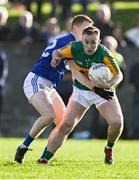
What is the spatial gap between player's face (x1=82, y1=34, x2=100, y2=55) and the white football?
7.9 inches

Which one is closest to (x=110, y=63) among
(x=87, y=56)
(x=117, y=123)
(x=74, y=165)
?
(x=87, y=56)

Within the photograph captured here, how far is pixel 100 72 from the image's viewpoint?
459 inches

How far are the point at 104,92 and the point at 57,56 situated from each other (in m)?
0.79

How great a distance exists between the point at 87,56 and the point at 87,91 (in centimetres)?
50

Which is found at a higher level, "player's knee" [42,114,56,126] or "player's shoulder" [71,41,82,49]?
"player's shoulder" [71,41,82,49]

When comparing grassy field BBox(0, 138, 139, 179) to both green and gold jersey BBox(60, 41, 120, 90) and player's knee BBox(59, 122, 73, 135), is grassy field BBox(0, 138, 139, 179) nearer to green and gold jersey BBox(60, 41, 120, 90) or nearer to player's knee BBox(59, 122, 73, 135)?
player's knee BBox(59, 122, 73, 135)

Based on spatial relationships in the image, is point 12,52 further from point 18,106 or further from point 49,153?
point 49,153

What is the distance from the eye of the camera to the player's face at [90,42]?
11.6 m

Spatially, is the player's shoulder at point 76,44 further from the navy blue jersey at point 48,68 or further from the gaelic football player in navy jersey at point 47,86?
the navy blue jersey at point 48,68

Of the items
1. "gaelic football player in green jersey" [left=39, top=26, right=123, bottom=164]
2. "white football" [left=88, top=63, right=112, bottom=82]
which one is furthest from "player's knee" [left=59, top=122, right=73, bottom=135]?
"white football" [left=88, top=63, right=112, bottom=82]

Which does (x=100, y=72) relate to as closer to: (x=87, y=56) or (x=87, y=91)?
(x=87, y=56)

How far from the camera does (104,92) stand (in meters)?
11.8

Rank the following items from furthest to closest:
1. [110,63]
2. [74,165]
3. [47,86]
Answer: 1. [47,86]
2. [74,165]
3. [110,63]

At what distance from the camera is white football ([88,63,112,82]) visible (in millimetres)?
11648
